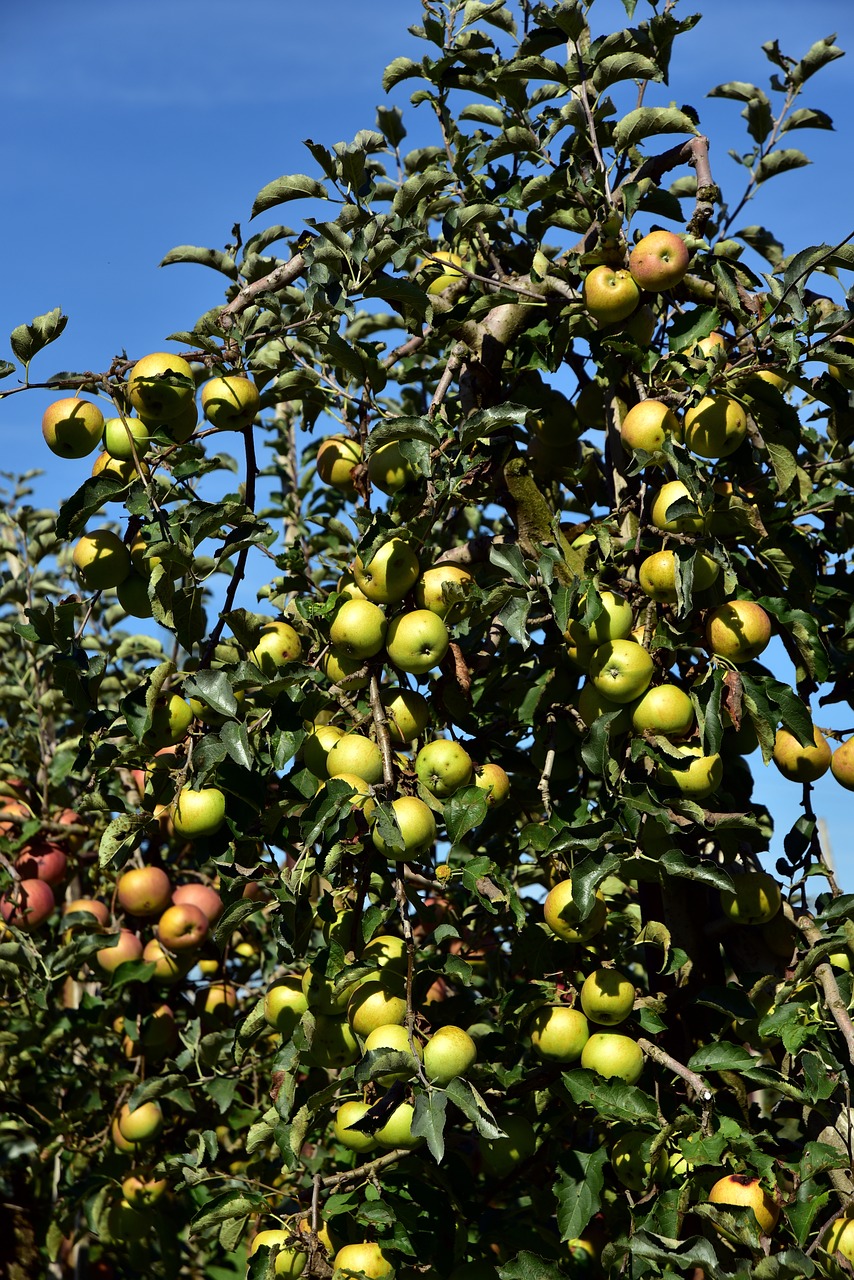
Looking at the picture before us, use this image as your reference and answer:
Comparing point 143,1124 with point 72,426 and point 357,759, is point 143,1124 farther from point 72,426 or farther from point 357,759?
point 72,426

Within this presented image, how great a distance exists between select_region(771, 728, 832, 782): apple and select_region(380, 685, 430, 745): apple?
0.76m

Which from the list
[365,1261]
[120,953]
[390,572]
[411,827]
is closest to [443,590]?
[390,572]

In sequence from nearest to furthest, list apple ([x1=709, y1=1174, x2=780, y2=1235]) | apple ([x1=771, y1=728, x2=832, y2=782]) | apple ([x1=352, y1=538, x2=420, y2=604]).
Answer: apple ([x1=709, y1=1174, x2=780, y2=1235]) < apple ([x1=352, y1=538, x2=420, y2=604]) < apple ([x1=771, y1=728, x2=832, y2=782])

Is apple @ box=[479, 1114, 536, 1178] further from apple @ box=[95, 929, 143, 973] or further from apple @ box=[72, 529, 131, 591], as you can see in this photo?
apple @ box=[95, 929, 143, 973]

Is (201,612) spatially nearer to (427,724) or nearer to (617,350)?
(427,724)

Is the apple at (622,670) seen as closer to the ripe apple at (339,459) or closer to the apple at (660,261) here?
the apple at (660,261)

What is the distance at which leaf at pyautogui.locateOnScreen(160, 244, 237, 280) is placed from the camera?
7.91 feet

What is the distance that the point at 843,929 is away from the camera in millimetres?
2227

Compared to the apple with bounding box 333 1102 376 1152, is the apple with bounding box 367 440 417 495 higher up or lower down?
higher up

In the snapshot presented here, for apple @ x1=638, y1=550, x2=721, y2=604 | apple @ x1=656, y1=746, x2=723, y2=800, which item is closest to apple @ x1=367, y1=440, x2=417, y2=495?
apple @ x1=638, y1=550, x2=721, y2=604

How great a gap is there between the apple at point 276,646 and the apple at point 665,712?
77cm

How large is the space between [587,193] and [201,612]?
121 cm

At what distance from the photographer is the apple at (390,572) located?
221 centimetres

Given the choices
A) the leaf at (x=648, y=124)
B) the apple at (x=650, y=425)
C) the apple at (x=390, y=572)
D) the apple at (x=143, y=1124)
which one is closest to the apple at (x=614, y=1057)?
the apple at (x=390, y=572)
